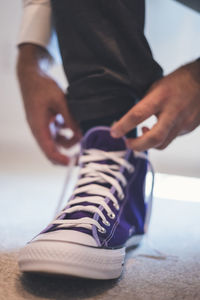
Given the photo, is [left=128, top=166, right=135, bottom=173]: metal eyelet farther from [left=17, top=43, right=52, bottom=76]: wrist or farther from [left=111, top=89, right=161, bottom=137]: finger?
[left=17, top=43, right=52, bottom=76]: wrist

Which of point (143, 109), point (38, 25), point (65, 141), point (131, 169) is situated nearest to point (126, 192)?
point (131, 169)

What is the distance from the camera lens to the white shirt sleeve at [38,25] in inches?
28.9

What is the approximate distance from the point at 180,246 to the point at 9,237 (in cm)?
29

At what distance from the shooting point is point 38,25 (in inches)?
29.0

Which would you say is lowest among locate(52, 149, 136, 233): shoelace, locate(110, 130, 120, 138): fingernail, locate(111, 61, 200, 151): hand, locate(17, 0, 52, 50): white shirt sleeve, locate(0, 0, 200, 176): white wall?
locate(0, 0, 200, 176): white wall

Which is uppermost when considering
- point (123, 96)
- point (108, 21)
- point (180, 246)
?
point (108, 21)

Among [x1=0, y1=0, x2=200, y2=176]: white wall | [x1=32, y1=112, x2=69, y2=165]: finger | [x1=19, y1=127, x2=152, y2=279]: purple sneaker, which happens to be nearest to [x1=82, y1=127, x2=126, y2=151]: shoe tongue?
[x1=19, y1=127, x2=152, y2=279]: purple sneaker


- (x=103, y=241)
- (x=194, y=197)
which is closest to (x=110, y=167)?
(x=103, y=241)

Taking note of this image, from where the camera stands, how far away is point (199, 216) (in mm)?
872

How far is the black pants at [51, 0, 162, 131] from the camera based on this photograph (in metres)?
0.54

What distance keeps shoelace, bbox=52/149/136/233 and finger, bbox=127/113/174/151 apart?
0.06 metres

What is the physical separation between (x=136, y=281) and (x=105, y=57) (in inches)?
13.5

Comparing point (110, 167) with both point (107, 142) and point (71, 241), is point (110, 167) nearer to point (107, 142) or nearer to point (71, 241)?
point (107, 142)

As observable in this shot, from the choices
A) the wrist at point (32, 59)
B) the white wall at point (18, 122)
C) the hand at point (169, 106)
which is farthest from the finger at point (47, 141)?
the white wall at point (18, 122)
